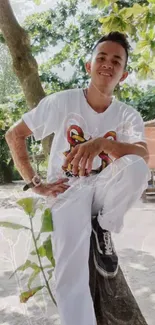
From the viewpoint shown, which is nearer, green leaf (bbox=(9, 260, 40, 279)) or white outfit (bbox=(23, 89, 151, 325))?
white outfit (bbox=(23, 89, 151, 325))

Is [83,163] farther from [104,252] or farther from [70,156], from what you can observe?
[104,252]

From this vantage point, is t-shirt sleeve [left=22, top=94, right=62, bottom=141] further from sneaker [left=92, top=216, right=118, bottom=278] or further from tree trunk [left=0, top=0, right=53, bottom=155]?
tree trunk [left=0, top=0, right=53, bottom=155]

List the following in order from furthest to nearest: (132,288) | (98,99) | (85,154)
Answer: (132,288) < (98,99) < (85,154)

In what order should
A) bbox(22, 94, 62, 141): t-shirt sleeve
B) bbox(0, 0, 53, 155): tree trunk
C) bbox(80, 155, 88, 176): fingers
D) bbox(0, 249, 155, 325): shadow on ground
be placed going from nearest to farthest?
bbox(80, 155, 88, 176): fingers < bbox(22, 94, 62, 141): t-shirt sleeve < bbox(0, 249, 155, 325): shadow on ground < bbox(0, 0, 53, 155): tree trunk

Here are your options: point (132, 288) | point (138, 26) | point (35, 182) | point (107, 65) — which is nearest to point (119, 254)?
point (132, 288)

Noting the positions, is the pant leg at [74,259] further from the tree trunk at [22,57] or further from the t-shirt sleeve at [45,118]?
the tree trunk at [22,57]

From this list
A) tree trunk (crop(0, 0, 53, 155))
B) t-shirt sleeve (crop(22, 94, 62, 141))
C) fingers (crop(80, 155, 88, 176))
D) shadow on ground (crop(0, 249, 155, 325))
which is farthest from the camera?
tree trunk (crop(0, 0, 53, 155))

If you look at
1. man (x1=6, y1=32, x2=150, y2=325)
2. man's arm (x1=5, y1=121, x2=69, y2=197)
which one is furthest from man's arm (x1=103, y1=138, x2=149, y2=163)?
man's arm (x1=5, y1=121, x2=69, y2=197)

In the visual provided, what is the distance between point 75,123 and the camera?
0.58 m

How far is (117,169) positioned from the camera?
52 cm

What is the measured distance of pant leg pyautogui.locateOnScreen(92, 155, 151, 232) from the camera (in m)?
0.50

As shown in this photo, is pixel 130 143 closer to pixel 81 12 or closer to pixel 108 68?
pixel 108 68

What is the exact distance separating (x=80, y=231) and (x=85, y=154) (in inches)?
4.5

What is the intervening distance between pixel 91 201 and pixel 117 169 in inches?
2.3
